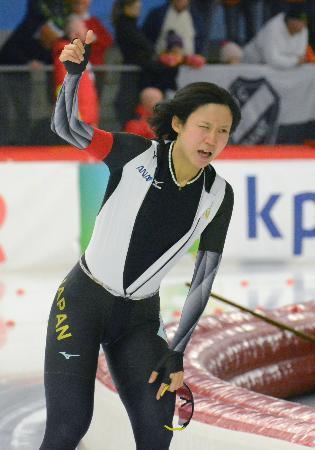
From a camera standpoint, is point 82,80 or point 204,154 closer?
point 204,154

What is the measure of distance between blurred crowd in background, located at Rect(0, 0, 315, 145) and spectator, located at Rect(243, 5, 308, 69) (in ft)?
0.03

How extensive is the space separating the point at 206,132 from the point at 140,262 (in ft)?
1.58

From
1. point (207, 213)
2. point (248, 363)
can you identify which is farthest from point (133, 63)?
point (207, 213)

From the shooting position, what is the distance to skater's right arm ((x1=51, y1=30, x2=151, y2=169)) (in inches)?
131

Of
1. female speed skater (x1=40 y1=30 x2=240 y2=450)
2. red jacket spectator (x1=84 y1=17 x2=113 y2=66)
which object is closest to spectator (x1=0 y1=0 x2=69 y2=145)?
red jacket spectator (x1=84 y1=17 x2=113 y2=66)

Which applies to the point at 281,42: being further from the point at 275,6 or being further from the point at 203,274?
the point at 203,274

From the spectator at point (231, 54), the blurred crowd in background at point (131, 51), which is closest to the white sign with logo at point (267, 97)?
the blurred crowd in background at point (131, 51)

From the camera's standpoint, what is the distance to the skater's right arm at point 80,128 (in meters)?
3.34

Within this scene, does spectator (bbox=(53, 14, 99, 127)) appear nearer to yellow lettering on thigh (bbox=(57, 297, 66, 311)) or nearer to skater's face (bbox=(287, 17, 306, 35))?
skater's face (bbox=(287, 17, 306, 35))

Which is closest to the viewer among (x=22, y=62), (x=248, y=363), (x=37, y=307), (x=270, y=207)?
(x=248, y=363)

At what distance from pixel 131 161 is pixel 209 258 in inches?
16.2

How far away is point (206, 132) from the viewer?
11.5ft

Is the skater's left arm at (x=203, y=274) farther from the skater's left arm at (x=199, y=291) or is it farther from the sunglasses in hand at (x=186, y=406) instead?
the sunglasses in hand at (x=186, y=406)

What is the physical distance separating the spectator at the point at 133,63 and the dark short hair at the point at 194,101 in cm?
664
